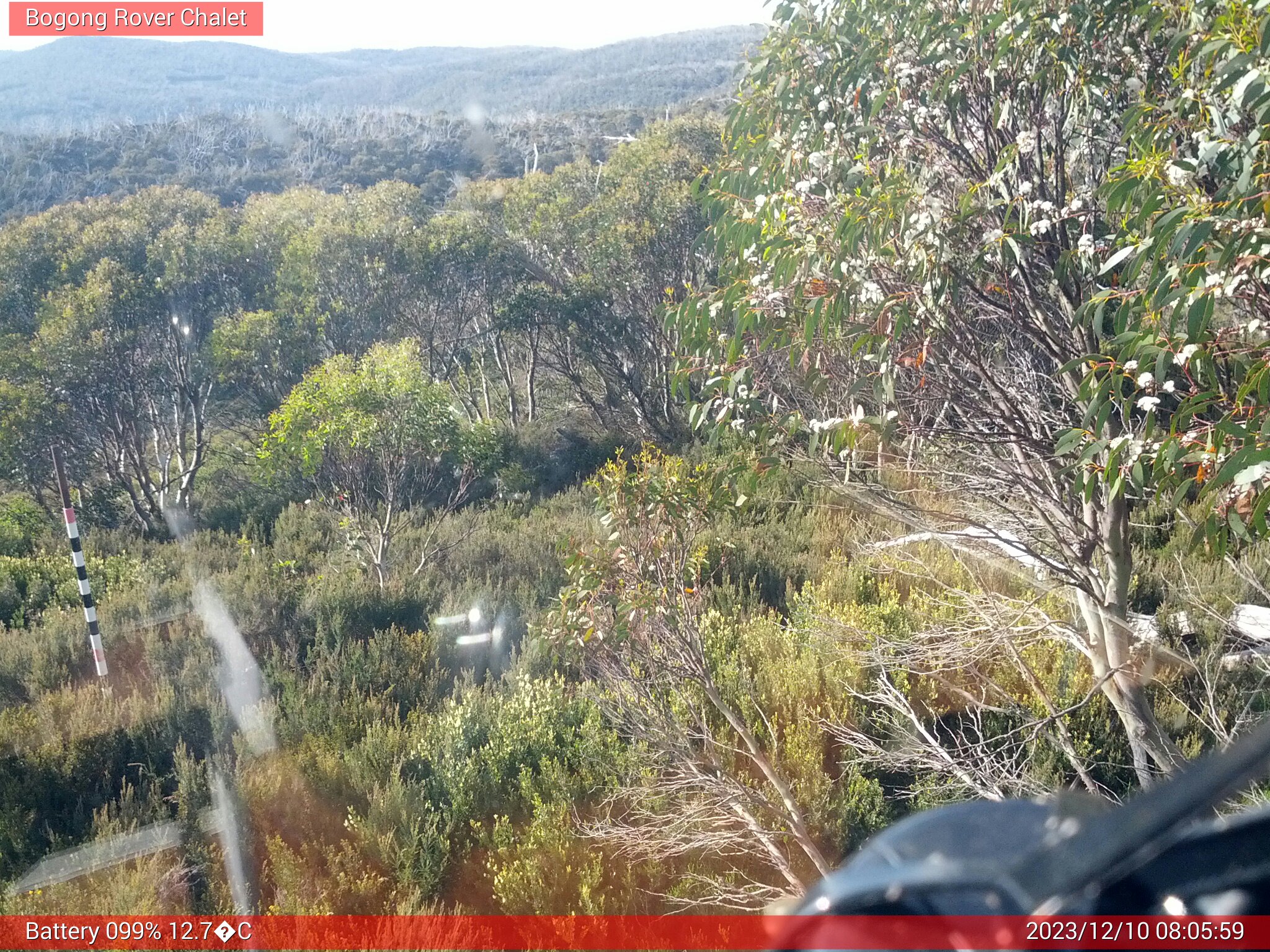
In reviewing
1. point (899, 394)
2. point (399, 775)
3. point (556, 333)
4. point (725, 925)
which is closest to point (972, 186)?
point (899, 394)

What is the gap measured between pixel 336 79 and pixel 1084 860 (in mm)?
68595

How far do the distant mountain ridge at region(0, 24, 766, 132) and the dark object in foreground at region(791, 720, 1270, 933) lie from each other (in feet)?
123

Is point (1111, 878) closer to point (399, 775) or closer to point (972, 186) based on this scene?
point (972, 186)

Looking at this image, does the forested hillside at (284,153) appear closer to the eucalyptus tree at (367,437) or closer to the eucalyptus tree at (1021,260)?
the eucalyptus tree at (367,437)

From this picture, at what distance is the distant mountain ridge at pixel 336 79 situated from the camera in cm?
4144

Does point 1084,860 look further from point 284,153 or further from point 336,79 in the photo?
point 336,79

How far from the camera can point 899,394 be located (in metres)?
3.58

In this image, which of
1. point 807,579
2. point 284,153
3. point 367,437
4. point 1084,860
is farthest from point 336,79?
point 1084,860

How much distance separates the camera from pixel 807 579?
711 centimetres

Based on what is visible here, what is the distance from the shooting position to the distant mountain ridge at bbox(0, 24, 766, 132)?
41438mm

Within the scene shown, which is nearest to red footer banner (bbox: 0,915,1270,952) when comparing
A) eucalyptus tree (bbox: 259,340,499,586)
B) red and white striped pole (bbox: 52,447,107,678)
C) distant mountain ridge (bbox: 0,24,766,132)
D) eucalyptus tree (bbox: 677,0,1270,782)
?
eucalyptus tree (bbox: 677,0,1270,782)

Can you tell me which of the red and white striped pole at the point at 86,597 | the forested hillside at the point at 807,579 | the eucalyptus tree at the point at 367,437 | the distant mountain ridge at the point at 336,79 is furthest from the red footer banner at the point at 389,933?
the distant mountain ridge at the point at 336,79

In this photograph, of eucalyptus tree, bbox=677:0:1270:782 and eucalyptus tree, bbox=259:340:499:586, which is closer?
eucalyptus tree, bbox=677:0:1270:782

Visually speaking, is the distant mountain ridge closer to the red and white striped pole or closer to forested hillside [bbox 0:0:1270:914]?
forested hillside [bbox 0:0:1270:914]
